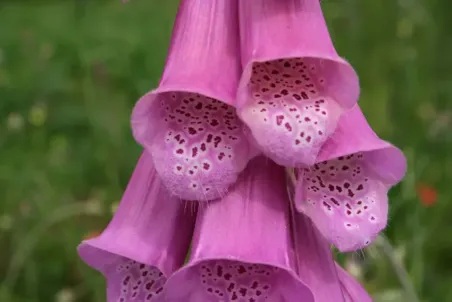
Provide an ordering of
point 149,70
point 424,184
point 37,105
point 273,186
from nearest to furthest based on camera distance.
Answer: point 273,186, point 424,184, point 37,105, point 149,70

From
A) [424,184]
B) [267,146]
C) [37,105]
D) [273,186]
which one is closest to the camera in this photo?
[267,146]

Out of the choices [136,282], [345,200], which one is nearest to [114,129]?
[136,282]

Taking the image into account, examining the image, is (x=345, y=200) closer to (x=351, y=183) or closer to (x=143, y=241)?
(x=351, y=183)

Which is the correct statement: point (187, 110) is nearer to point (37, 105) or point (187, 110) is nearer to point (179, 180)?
point (179, 180)

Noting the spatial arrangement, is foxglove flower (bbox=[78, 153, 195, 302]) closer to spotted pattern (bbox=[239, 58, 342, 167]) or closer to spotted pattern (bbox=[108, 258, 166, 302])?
spotted pattern (bbox=[108, 258, 166, 302])

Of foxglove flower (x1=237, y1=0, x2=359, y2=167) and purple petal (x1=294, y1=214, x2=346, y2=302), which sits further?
purple petal (x1=294, y1=214, x2=346, y2=302)

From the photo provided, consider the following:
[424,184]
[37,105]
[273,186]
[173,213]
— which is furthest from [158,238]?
[37,105]

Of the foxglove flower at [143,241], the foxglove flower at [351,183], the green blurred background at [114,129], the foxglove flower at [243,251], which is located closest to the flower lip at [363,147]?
the foxglove flower at [351,183]

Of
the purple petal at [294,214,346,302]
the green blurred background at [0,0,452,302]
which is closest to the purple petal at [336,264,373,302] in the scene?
the purple petal at [294,214,346,302]
